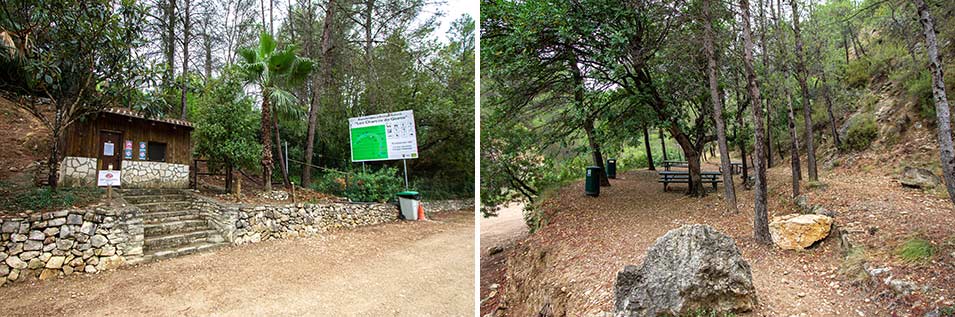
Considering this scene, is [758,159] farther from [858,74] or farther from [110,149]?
[110,149]

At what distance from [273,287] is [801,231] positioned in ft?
11.1

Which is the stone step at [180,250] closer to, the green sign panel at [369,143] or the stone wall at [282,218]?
the stone wall at [282,218]

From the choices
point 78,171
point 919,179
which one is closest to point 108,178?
point 78,171

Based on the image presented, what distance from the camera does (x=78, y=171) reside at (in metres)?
4.51

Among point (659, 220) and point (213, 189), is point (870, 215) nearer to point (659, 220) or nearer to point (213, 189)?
point (659, 220)

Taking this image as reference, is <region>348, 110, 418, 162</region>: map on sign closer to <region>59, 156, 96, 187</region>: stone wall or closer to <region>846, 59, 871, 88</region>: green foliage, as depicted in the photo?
<region>59, 156, 96, 187</region>: stone wall

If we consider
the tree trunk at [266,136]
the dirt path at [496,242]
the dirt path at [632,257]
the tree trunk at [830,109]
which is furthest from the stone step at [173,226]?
the tree trunk at [830,109]

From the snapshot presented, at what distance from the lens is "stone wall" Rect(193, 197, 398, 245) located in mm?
4297

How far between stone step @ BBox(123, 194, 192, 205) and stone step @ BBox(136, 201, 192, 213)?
111 millimetres

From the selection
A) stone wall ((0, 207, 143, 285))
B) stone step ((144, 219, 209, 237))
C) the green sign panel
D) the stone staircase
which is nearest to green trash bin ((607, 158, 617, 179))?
the green sign panel

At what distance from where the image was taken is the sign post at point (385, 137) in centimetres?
612

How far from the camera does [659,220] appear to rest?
3.54 meters

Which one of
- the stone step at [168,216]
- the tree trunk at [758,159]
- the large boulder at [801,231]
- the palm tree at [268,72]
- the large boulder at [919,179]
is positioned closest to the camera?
the large boulder at [801,231]

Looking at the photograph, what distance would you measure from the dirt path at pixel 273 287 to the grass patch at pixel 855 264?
1.99 m
